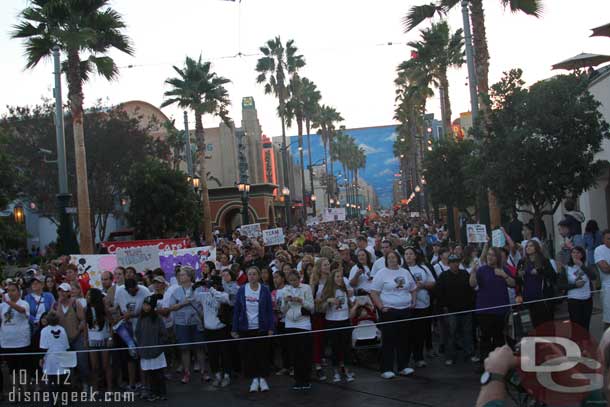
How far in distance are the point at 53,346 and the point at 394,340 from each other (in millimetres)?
4641

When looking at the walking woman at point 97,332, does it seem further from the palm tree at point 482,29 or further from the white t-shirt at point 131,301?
the palm tree at point 482,29

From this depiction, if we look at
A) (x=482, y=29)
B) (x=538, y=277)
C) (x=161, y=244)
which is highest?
(x=482, y=29)

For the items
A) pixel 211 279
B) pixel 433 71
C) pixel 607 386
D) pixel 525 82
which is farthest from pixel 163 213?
pixel 607 386

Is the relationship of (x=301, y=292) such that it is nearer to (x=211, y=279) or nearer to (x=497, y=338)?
(x=211, y=279)

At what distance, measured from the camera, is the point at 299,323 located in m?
10.1

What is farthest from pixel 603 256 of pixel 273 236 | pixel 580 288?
pixel 273 236

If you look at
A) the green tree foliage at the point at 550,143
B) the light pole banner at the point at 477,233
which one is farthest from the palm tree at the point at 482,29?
the light pole banner at the point at 477,233

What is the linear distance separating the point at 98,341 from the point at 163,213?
79.2 ft

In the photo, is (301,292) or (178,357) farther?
(178,357)

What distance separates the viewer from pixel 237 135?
211ft

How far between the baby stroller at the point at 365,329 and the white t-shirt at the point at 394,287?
467mm

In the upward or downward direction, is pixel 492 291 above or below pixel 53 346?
above

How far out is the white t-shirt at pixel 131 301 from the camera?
10.4m

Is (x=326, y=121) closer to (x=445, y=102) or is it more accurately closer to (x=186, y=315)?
(x=445, y=102)
